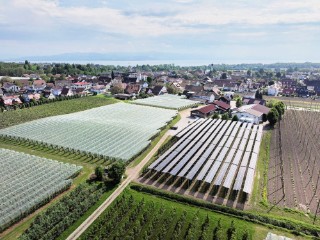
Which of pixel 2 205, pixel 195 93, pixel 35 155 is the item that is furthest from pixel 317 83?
pixel 2 205

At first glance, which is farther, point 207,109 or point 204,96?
point 204,96

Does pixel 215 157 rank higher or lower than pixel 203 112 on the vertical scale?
lower

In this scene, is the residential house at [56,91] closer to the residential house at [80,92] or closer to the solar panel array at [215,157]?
the residential house at [80,92]

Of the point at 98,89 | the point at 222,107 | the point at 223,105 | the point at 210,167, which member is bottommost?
the point at 210,167

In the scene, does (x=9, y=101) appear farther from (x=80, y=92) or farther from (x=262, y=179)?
(x=262, y=179)

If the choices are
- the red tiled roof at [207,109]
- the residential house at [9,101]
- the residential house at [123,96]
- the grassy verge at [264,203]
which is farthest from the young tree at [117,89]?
the grassy verge at [264,203]

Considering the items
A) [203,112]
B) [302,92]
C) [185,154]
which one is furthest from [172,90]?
[185,154]
